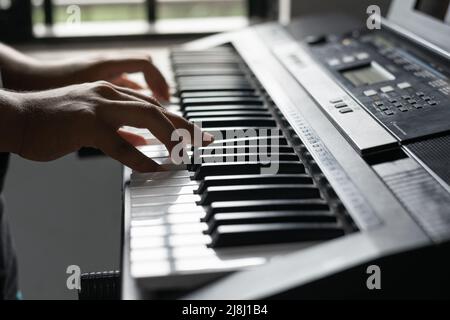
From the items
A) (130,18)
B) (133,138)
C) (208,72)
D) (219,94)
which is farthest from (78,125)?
(130,18)

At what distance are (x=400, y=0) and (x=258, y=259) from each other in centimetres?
87

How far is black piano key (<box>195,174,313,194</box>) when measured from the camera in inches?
34.9

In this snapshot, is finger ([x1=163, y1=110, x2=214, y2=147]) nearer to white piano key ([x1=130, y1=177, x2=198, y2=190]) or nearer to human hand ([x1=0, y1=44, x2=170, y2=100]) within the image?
white piano key ([x1=130, y1=177, x2=198, y2=190])

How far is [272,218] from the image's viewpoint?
79 centimetres

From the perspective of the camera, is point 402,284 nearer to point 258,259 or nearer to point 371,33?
point 258,259

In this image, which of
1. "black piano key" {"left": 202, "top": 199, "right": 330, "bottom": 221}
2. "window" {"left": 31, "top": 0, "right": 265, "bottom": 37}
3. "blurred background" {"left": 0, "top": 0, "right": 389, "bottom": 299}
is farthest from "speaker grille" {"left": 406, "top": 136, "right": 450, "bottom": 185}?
"window" {"left": 31, "top": 0, "right": 265, "bottom": 37}

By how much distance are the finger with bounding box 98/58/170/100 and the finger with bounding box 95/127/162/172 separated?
341 millimetres

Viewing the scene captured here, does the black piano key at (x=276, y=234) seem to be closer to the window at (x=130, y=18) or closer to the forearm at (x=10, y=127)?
the forearm at (x=10, y=127)

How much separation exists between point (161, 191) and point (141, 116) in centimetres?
12

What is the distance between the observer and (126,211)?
2.88 feet

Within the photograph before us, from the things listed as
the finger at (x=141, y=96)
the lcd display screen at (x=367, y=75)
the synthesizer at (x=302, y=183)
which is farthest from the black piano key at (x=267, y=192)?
the lcd display screen at (x=367, y=75)

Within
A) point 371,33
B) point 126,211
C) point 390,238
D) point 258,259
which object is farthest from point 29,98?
point 371,33
